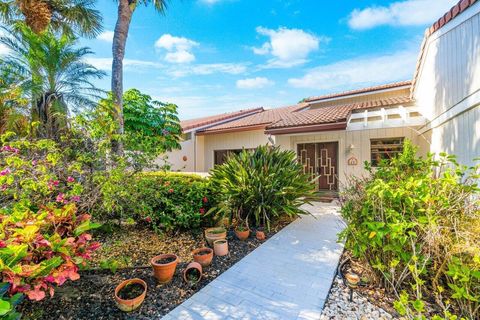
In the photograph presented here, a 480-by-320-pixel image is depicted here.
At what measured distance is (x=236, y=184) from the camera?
265 inches

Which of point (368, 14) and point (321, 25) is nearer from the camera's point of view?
point (368, 14)

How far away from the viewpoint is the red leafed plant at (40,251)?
2.31 metres

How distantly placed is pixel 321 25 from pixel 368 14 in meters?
2.42

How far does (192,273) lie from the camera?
4.17m

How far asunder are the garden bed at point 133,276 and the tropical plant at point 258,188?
74 centimetres

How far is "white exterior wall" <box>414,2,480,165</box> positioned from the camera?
4906mm

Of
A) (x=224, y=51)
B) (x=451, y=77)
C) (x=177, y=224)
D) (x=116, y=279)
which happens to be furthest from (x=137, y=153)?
(x=224, y=51)

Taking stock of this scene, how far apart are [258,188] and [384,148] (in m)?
7.79

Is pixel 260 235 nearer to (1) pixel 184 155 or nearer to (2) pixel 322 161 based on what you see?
(2) pixel 322 161

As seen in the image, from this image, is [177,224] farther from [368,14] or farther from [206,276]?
[368,14]

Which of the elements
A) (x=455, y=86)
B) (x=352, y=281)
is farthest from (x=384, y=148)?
(x=352, y=281)

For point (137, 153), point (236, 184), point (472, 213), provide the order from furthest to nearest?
point (236, 184)
point (137, 153)
point (472, 213)

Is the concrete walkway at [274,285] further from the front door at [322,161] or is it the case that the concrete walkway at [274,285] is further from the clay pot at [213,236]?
the front door at [322,161]

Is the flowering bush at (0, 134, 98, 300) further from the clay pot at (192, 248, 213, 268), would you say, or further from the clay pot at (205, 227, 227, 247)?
the clay pot at (205, 227, 227, 247)
